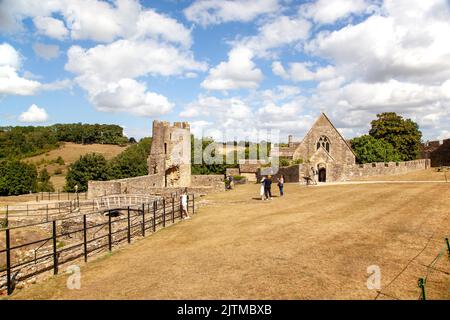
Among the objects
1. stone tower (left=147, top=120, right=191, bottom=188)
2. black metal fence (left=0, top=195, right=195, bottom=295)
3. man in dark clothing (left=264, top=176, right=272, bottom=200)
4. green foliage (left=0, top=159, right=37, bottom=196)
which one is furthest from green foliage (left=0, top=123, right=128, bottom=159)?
man in dark clothing (left=264, top=176, right=272, bottom=200)

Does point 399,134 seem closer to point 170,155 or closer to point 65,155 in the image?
point 170,155

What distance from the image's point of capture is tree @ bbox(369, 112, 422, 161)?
166ft

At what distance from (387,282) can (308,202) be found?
1185 cm

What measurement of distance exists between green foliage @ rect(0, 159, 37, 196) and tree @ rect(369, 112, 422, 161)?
56.2 meters

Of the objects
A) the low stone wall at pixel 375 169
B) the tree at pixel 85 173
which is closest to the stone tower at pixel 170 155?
the tree at pixel 85 173

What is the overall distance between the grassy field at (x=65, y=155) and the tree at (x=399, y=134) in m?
63.7

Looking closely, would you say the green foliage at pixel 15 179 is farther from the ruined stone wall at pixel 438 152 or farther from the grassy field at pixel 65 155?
the ruined stone wall at pixel 438 152

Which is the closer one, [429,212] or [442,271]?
[442,271]

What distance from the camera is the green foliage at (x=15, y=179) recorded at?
177 ft

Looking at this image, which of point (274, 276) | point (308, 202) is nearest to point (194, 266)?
point (274, 276)

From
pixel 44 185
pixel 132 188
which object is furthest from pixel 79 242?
pixel 44 185

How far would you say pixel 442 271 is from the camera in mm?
7398

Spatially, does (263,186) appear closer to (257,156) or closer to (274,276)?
(274,276)

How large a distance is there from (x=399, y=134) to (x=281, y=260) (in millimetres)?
49353
